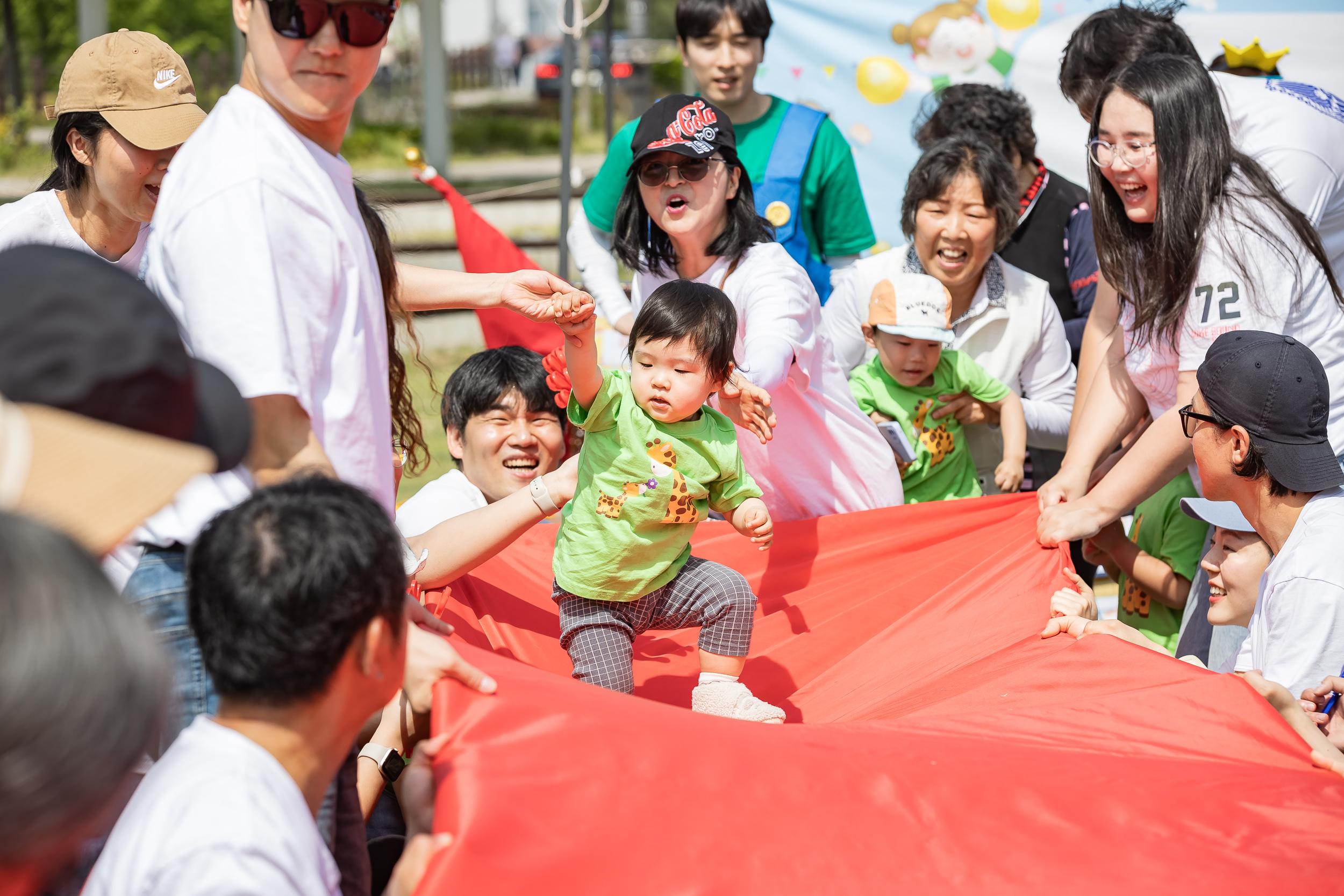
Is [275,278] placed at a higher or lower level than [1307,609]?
higher

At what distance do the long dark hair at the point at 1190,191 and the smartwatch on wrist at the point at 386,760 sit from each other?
6.75 feet

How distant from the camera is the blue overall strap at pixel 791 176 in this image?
4172 millimetres

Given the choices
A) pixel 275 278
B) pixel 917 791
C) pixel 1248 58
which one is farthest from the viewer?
pixel 1248 58

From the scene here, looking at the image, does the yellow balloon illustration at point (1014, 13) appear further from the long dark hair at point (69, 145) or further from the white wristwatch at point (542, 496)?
the long dark hair at point (69, 145)

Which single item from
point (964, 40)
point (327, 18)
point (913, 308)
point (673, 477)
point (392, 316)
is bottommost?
point (673, 477)

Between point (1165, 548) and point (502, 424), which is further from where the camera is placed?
point (1165, 548)

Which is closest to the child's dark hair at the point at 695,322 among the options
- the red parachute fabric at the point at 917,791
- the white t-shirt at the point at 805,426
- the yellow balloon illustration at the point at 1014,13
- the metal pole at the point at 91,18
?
the white t-shirt at the point at 805,426

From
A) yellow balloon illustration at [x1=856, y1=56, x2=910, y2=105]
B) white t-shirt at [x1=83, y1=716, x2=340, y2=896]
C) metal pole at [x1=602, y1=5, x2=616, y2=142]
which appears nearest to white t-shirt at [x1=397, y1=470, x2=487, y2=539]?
white t-shirt at [x1=83, y1=716, x2=340, y2=896]

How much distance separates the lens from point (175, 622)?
5.78 feet

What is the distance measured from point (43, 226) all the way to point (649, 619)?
166 cm

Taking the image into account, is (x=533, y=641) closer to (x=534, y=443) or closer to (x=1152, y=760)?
(x=534, y=443)

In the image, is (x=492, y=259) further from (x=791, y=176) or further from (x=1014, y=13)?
(x=1014, y=13)

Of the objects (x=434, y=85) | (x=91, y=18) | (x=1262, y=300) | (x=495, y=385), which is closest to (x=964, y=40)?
(x=1262, y=300)

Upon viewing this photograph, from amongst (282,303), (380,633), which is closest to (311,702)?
(380,633)
